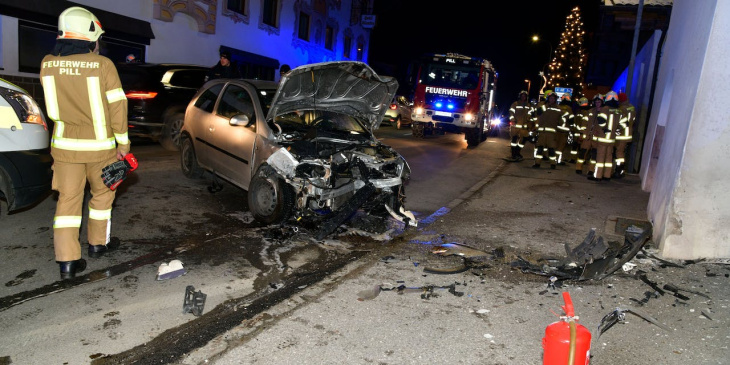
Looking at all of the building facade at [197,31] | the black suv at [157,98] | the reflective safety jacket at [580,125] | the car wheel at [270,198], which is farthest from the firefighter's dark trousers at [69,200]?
the building facade at [197,31]

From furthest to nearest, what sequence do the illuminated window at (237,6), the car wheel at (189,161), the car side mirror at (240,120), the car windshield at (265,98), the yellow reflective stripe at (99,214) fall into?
1. the illuminated window at (237,6)
2. the car wheel at (189,161)
3. the car windshield at (265,98)
4. the car side mirror at (240,120)
5. the yellow reflective stripe at (99,214)

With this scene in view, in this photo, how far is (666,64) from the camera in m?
10.3

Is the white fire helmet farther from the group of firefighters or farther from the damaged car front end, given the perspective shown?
the group of firefighters

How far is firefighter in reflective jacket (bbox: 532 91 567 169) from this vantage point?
12719 mm

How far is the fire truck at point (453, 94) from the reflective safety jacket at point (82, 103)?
14313 mm

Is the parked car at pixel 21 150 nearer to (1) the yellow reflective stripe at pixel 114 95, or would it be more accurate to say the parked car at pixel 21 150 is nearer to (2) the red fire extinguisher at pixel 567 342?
(1) the yellow reflective stripe at pixel 114 95

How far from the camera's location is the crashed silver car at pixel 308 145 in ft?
19.1

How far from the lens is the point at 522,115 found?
13820 millimetres

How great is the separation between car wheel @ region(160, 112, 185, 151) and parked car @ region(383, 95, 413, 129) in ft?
44.3

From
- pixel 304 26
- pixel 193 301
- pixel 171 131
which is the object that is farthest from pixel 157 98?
pixel 304 26

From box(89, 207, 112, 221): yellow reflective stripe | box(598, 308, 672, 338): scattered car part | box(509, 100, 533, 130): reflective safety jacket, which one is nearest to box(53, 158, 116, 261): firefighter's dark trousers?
box(89, 207, 112, 221): yellow reflective stripe

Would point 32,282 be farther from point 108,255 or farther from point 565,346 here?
point 565,346

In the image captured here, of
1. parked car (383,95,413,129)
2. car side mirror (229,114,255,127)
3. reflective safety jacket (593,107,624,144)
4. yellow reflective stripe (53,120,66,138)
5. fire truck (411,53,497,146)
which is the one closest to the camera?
yellow reflective stripe (53,120,66,138)

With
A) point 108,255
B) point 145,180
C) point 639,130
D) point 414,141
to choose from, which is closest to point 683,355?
point 108,255
